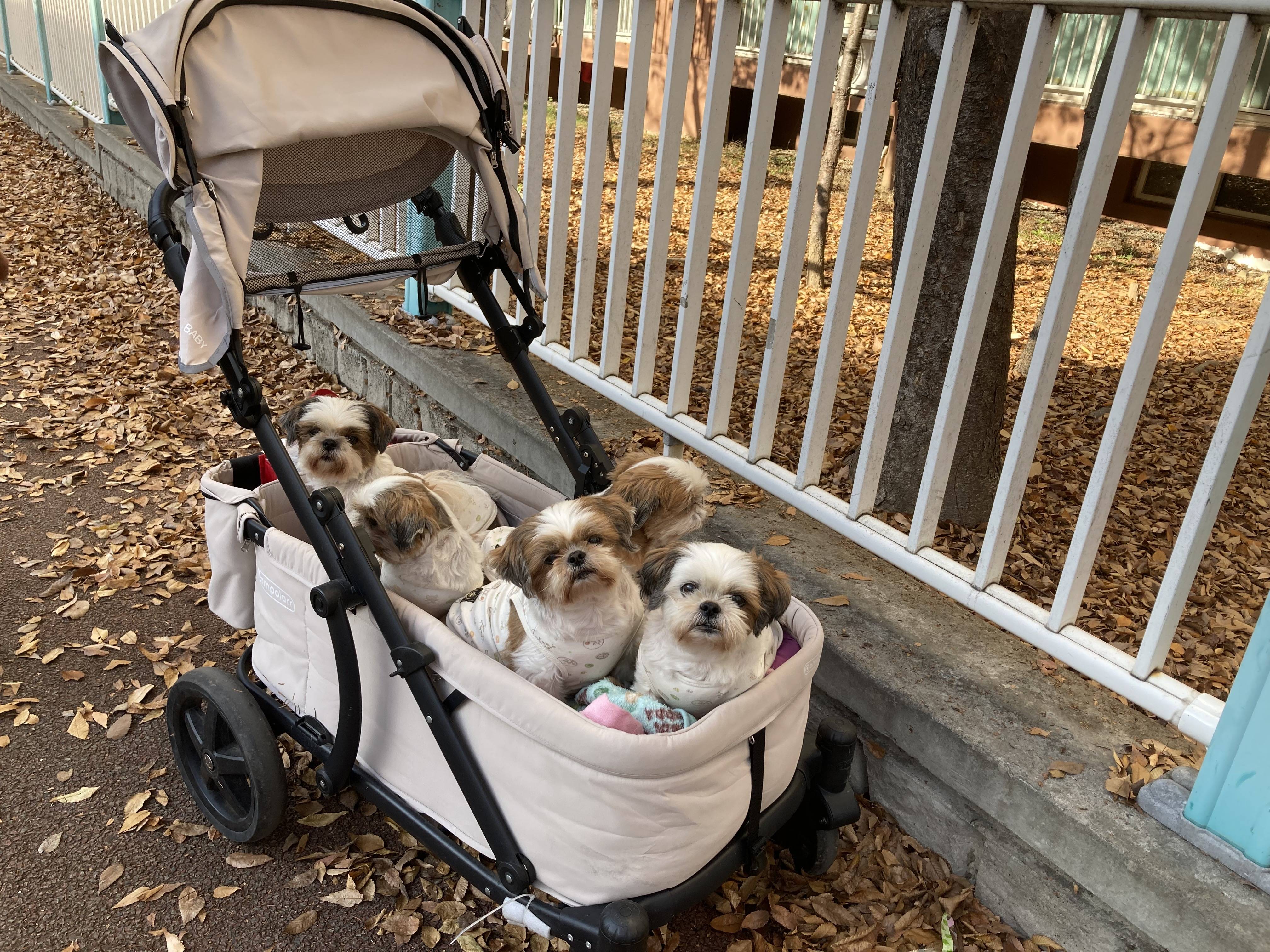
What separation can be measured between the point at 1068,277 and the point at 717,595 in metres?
1.33

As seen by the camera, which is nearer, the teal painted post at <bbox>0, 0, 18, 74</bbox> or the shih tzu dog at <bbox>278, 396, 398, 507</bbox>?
the shih tzu dog at <bbox>278, 396, 398, 507</bbox>

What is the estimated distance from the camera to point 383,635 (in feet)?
7.52

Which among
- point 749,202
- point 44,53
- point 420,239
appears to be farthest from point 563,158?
point 44,53

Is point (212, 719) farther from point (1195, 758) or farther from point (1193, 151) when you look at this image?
point (1193, 151)

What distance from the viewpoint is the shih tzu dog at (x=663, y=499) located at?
2.73 meters

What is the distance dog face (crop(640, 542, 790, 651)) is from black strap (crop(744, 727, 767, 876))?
230 mm

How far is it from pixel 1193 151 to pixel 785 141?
1226 cm

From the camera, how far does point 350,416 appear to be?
3.19m

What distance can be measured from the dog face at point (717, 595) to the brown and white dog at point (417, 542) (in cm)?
74

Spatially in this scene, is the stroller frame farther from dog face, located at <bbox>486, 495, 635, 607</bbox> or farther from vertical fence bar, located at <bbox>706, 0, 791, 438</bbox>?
vertical fence bar, located at <bbox>706, 0, 791, 438</bbox>

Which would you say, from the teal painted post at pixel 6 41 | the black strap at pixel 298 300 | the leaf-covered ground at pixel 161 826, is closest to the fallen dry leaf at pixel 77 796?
the leaf-covered ground at pixel 161 826

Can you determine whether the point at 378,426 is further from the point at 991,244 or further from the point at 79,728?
the point at 991,244

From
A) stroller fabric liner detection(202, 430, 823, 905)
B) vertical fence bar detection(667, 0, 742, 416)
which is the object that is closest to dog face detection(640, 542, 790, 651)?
stroller fabric liner detection(202, 430, 823, 905)

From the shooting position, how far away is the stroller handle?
2.54m
